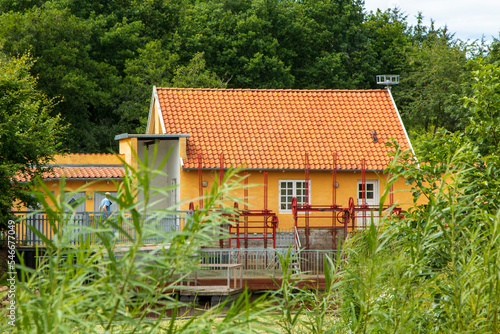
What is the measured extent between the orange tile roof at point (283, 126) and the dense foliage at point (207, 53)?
Result: 9.19 meters

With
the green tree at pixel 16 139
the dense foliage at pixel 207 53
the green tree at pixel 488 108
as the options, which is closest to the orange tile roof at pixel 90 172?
the green tree at pixel 16 139

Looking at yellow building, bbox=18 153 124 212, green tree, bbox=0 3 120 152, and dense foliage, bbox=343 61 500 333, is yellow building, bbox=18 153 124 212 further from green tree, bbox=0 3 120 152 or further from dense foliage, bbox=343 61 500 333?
dense foliage, bbox=343 61 500 333

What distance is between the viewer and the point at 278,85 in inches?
1564

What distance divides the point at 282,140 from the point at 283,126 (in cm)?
91

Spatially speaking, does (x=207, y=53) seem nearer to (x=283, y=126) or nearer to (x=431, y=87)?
(x=431, y=87)

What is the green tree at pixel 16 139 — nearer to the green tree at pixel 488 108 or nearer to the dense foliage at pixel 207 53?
the green tree at pixel 488 108

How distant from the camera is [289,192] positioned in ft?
71.9

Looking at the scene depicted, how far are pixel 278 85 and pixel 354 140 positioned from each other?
689 inches

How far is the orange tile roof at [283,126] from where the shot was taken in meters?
21.9

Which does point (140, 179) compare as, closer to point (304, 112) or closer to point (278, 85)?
point (304, 112)

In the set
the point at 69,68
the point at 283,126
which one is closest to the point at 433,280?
the point at 283,126

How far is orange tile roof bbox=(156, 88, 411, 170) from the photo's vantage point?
21.9 meters

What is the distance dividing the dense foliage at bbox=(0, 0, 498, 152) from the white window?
13299mm

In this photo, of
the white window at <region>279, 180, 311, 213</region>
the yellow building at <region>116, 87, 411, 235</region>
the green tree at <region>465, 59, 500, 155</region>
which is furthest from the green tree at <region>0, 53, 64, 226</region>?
the green tree at <region>465, 59, 500, 155</region>
